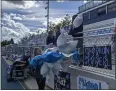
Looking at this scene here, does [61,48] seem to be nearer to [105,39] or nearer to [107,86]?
[105,39]

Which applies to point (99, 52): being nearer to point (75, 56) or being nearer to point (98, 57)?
point (98, 57)

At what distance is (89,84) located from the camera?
366cm

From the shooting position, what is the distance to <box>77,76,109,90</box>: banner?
3.31m

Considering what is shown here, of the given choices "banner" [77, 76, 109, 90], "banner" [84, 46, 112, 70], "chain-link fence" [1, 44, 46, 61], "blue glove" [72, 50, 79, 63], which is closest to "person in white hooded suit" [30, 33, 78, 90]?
"blue glove" [72, 50, 79, 63]

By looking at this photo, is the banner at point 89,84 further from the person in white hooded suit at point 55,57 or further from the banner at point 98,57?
the person in white hooded suit at point 55,57

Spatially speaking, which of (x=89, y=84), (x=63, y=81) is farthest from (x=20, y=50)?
(x=89, y=84)

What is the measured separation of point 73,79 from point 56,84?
39.5 inches

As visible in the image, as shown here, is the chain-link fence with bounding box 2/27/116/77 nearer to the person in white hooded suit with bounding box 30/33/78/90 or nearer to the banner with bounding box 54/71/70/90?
the person in white hooded suit with bounding box 30/33/78/90

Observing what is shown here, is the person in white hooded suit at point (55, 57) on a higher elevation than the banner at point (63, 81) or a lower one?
higher

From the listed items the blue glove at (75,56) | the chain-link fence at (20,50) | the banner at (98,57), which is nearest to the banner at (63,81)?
the blue glove at (75,56)

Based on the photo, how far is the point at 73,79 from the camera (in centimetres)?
432

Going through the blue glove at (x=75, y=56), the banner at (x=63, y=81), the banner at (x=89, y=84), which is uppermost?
the blue glove at (x=75, y=56)

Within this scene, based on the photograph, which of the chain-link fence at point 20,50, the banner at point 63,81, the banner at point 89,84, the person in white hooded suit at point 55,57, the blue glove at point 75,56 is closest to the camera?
the banner at point 89,84

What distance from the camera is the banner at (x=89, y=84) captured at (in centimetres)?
331
